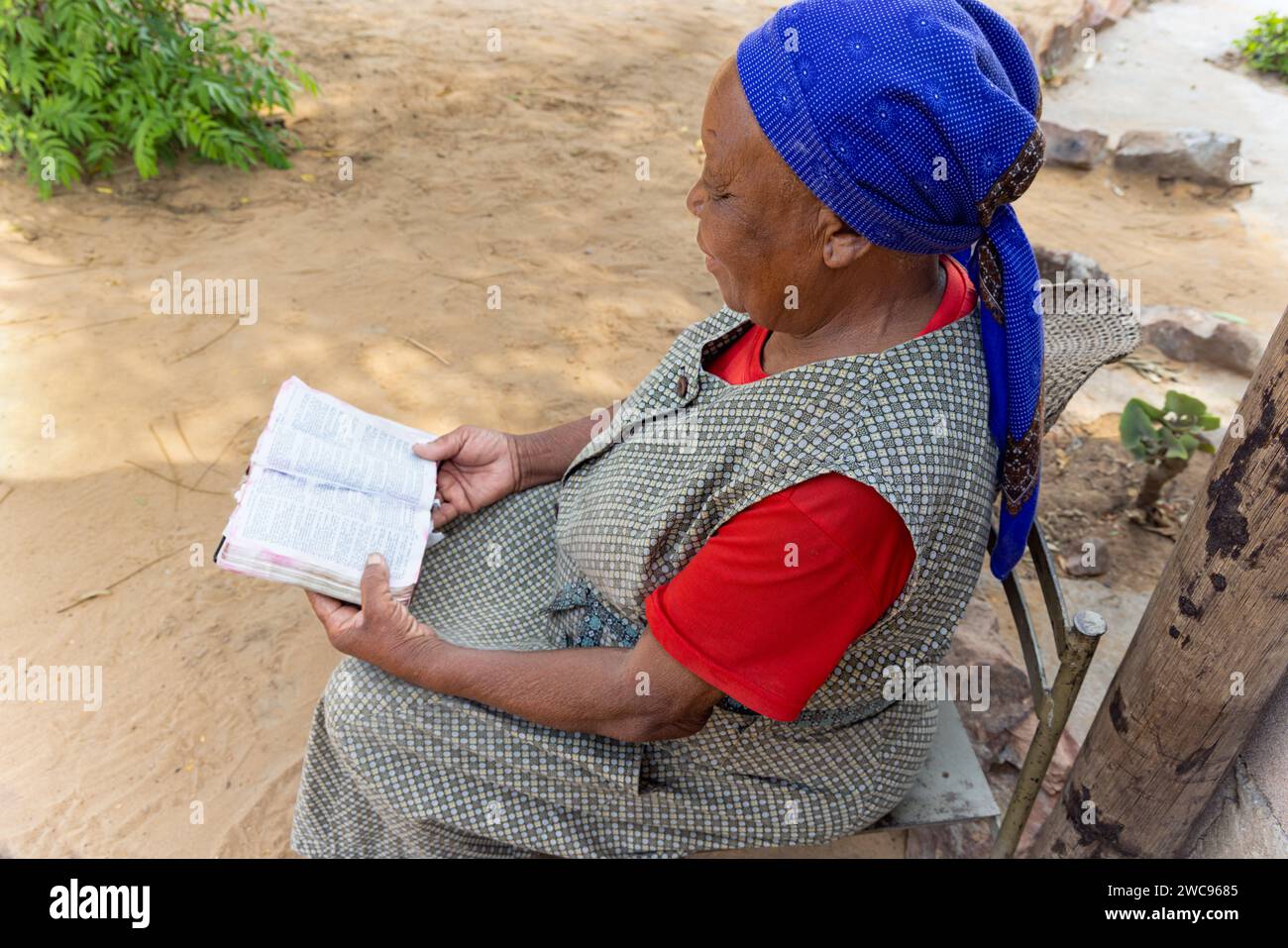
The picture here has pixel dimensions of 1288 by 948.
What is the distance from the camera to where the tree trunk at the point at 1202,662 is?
1476mm

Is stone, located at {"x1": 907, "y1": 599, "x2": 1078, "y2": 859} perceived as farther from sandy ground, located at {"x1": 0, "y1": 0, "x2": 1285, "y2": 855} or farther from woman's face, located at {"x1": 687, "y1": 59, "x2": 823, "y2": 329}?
woman's face, located at {"x1": 687, "y1": 59, "x2": 823, "y2": 329}

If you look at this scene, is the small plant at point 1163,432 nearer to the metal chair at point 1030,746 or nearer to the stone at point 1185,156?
the metal chair at point 1030,746

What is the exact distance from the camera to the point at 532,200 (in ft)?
17.4

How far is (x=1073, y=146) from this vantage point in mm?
6551

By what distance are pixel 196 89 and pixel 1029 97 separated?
182 inches

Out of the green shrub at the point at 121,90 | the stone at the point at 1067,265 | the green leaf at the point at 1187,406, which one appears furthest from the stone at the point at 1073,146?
the green shrub at the point at 121,90

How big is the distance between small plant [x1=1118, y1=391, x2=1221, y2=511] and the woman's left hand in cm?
268

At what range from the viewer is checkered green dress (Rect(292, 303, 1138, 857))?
150cm

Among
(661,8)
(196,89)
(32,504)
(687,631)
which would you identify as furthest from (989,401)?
(661,8)

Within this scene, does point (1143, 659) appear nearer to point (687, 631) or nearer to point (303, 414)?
point (687, 631)

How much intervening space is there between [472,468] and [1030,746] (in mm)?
1332

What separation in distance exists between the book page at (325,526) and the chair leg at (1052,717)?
1.22m

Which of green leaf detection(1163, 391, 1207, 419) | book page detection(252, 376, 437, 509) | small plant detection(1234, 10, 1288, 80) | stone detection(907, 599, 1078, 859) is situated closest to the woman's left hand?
book page detection(252, 376, 437, 509)

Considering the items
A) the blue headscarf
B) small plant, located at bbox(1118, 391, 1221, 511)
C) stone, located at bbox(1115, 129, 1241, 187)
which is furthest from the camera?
stone, located at bbox(1115, 129, 1241, 187)
